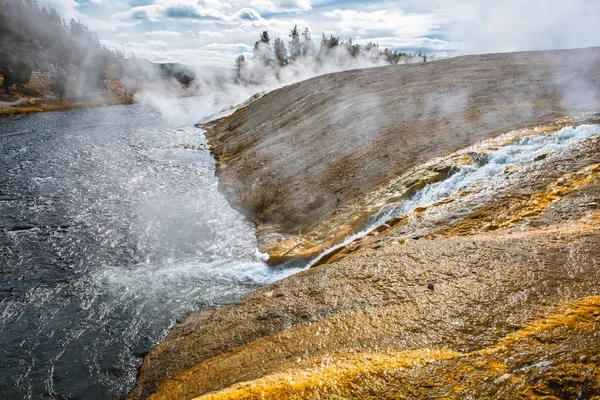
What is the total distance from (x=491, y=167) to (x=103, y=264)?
50.2ft

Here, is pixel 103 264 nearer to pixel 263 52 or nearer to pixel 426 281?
pixel 426 281

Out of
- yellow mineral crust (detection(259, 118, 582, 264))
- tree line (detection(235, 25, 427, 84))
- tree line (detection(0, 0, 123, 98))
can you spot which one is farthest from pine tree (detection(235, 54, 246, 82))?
yellow mineral crust (detection(259, 118, 582, 264))

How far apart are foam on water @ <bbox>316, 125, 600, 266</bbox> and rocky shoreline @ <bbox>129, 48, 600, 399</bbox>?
0.33m

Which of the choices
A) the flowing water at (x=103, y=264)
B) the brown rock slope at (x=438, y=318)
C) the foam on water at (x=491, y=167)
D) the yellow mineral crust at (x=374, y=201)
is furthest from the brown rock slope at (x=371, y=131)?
the brown rock slope at (x=438, y=318)

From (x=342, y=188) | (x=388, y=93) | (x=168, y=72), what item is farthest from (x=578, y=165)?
(x=168, y=72)

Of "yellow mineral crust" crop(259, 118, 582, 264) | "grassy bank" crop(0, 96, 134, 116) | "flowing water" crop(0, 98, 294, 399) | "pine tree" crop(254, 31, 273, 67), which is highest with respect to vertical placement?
"pine tree" crop(254, 31, 273, 67)

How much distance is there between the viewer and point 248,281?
523 inches

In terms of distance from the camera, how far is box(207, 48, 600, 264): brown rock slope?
56.5 feet

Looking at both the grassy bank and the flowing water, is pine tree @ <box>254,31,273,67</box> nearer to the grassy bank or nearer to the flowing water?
the grassy bank

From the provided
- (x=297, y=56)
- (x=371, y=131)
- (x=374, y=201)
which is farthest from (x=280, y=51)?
(x=374, y=201)

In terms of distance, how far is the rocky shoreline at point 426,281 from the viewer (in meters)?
5.27

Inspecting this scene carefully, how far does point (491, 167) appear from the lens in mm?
13914

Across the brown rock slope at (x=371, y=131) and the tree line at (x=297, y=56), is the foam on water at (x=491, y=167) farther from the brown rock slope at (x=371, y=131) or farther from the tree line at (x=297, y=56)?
the tree line at (x=297, y=56)

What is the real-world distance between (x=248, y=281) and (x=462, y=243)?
7.51 metres
